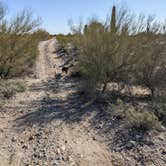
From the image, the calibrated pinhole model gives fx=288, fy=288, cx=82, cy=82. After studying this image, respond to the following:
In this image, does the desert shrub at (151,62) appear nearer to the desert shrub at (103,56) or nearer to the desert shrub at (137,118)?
the desert shrub at (103,56)

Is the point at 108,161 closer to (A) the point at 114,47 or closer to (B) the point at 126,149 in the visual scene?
(B) the point at 126,149

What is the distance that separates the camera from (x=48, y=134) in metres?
6.74

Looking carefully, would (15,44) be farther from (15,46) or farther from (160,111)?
(160,111)

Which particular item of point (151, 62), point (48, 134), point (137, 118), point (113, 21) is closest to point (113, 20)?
point (113, 21)

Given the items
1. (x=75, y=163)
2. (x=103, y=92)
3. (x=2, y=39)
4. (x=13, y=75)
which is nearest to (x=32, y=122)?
(x=75, y=163)

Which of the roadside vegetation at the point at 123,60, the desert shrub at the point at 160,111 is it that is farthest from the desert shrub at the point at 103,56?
the desert shrub at the point at 160,111

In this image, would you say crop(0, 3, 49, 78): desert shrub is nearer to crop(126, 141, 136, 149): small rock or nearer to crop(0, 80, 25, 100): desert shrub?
crop(0, 80, 25, 100): desert shrub

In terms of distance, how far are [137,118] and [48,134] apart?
7.19 ft

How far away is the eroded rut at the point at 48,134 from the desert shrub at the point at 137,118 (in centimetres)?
90

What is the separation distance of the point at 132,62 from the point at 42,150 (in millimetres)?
5361

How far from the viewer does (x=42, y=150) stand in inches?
233

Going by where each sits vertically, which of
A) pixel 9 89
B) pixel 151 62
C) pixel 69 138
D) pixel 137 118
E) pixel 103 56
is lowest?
pixel 69 138

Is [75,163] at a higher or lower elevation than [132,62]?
lower

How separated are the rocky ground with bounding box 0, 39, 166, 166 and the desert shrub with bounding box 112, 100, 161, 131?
9.2 inches
